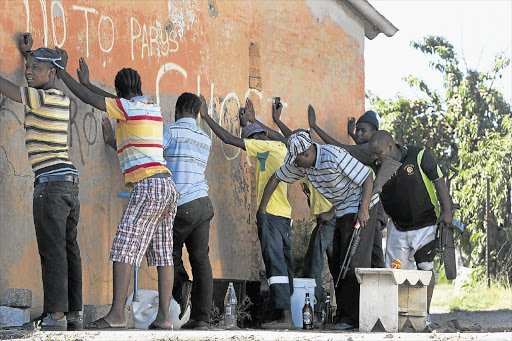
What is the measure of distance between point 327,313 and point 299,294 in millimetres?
460

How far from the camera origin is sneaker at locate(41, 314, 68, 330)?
6.18 m

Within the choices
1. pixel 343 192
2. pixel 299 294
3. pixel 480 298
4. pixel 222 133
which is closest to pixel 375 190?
pixel 343 192

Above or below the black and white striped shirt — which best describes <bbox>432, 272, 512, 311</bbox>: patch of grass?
below

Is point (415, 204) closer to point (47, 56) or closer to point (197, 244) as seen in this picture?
point (197, 244)

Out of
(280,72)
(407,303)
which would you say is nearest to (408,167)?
(407,303)

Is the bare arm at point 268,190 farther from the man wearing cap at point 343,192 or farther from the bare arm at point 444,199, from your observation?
the bare arm at point 444,199

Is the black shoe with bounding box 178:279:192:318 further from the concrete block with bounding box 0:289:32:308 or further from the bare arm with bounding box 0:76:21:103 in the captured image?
the bare arm with bounding box 0:76:21:103

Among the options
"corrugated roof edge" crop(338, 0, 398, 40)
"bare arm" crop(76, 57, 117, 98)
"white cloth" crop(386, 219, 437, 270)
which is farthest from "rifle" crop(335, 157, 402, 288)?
"corrugated roof edge" crop(338, 0, 398, 40)

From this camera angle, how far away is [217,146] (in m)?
9.34

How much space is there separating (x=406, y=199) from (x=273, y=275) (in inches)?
62.6

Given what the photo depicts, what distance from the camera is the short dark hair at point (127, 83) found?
6.94 metres

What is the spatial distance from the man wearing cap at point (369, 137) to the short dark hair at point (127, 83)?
8.66 feet

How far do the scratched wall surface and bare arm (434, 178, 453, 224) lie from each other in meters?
2.12

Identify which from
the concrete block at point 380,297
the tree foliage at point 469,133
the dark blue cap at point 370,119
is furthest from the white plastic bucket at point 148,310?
the tree foliage at point 469,133
